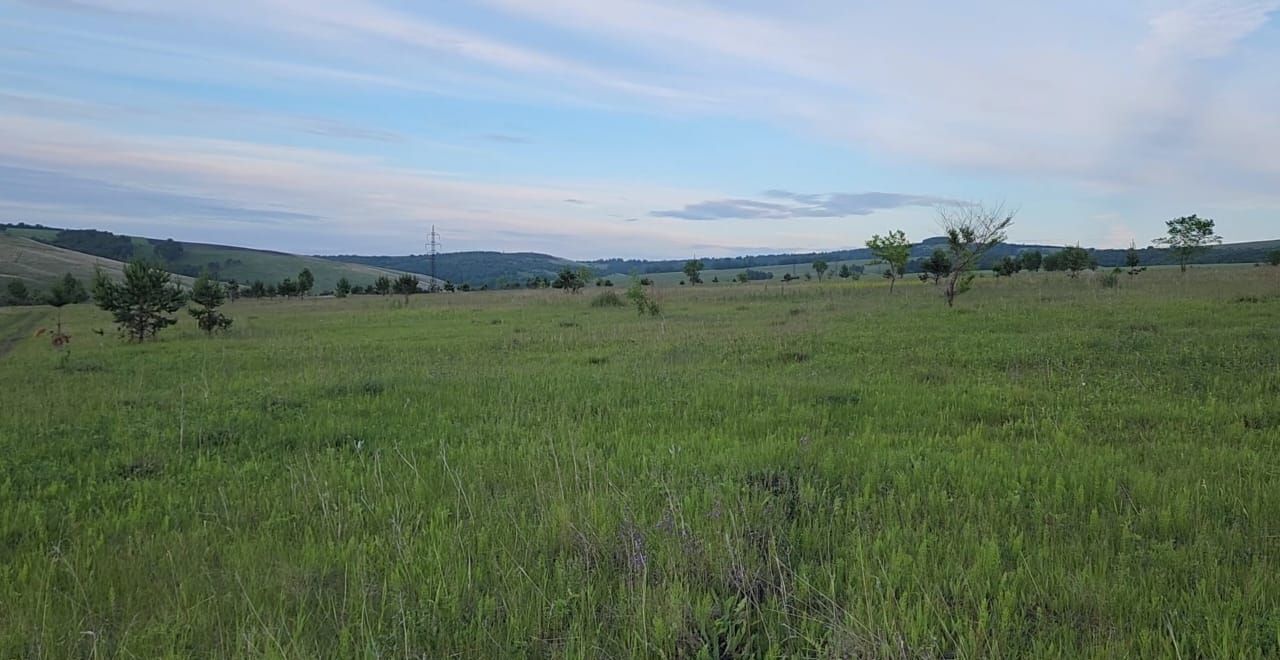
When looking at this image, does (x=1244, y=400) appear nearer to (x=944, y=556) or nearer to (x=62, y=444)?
(x=944, y=556)

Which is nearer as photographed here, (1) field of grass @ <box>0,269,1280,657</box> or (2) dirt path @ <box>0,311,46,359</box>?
(1) field of grass @ <box>0,269,1280,657</box>

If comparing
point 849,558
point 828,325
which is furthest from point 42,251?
point 849,558

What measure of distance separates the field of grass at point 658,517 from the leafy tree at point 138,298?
1506cm

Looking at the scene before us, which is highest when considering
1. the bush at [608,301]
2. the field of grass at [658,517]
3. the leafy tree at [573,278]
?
the leafy tree at [573,278]

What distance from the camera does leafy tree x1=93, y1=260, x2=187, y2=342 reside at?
74.9 feet

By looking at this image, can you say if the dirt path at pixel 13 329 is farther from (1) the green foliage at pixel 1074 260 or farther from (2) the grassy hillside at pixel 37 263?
(1) the green foliage at pixel 1074 260

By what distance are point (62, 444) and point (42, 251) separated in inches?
6506

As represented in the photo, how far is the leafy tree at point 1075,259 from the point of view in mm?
62312

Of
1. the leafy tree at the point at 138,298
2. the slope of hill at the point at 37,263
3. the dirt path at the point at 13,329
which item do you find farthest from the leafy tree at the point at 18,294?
the leafy tree at the point at 138,298

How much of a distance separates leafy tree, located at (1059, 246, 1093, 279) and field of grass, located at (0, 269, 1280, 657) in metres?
60.6

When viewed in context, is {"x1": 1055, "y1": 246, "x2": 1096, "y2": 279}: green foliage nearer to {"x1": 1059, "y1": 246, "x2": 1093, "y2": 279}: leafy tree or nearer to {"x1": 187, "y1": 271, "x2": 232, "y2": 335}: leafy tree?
{"x1": 1059, "y1": 246, "x2": 1093, "y2": 279}: leafy tree

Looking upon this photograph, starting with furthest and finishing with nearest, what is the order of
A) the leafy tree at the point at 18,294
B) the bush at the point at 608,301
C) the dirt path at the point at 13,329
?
1. the leafy tree at the point at 18,294
2. the bush at the point at 608,301
3. the dirt path at the point at 13,329

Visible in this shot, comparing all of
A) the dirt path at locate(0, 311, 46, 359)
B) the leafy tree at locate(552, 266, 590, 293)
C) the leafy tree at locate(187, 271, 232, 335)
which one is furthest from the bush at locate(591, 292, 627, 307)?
the dirt path at locate(0, 311, 46, 359)

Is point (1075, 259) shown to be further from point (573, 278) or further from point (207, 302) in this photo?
point (207, 302)
